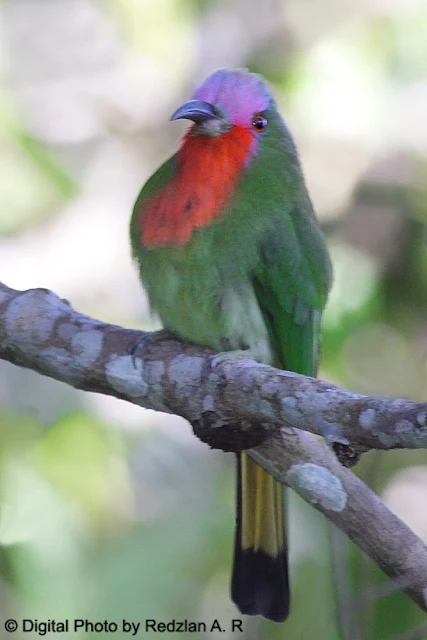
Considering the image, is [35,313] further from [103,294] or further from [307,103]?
[307,103]

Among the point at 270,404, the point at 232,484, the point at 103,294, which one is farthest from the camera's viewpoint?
the point at 103,294

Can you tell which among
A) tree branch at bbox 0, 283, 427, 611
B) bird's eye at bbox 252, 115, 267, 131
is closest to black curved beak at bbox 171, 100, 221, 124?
bird's eye at bbox 252, 115, 267, 131

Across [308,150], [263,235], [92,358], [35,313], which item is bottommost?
[92,358]

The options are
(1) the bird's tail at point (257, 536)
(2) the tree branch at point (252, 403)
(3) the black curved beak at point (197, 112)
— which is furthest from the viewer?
(1) the bird's tail at point (257, 536)

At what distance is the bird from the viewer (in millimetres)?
2736

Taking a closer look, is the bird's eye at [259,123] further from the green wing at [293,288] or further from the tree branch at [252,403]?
the tree branch at [252,403]

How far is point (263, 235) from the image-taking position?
110 inches

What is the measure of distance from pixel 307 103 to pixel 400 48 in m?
0.45

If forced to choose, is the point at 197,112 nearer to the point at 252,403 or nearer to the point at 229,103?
the point at 229,103

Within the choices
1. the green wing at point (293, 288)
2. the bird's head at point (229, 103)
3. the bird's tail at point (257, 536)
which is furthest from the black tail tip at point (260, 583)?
the bird's head at point (229, 103)

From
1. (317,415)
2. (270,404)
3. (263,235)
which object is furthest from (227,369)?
(263,235)

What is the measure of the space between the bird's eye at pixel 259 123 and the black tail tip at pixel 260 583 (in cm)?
128

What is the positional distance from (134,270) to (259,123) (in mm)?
744

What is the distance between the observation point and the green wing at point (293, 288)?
2.82 meters
